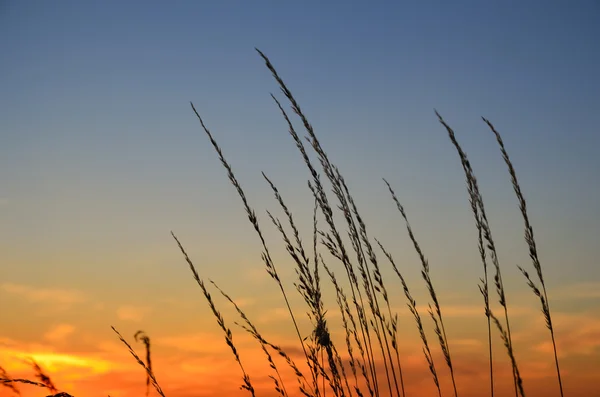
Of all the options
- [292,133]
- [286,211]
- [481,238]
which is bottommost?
[481,238]

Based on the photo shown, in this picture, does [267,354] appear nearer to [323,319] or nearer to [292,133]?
[323,319]

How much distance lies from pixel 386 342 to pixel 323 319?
0.32 meters

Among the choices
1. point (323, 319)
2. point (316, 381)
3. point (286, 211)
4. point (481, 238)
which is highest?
point (286, 211)

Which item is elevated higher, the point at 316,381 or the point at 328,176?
the point at 328,176

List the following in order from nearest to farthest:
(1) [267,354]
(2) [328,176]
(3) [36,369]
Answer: (3) [36,369], (1) [267,354], (2) [328,176]

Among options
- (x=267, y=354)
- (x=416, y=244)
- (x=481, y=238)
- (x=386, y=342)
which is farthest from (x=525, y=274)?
(x=267, y=354)

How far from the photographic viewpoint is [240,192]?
281cm

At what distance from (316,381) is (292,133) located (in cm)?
108

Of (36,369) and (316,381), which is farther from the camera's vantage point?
(316,381)

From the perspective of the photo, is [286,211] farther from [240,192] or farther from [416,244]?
[416,244]

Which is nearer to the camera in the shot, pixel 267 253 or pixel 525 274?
pixel 525 274

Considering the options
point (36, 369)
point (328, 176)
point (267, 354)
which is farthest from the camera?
point (328, 176)

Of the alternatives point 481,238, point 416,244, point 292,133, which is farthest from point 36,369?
point 481,238

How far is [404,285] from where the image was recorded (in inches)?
114
